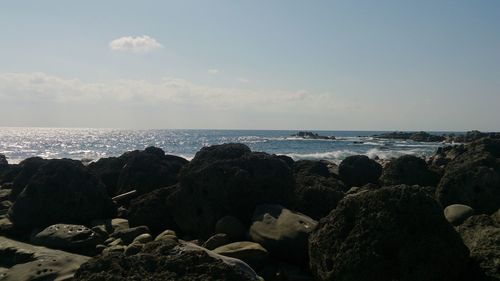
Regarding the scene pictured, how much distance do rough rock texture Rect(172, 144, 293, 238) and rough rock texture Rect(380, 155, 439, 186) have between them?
4773 millimetres

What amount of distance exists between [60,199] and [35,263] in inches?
137

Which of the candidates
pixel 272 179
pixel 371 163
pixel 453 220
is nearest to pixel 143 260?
pixel 272 179

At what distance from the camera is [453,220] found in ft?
24.8

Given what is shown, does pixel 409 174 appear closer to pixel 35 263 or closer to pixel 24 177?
pixel 35 263

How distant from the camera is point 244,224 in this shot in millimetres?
7863

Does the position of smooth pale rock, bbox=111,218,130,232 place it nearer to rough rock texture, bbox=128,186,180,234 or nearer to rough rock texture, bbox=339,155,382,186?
rough rock texture, bbox=128,186,180,234

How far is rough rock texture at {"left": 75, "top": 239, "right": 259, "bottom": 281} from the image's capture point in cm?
429

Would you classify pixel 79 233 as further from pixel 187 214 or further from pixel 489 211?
pixel 489 211

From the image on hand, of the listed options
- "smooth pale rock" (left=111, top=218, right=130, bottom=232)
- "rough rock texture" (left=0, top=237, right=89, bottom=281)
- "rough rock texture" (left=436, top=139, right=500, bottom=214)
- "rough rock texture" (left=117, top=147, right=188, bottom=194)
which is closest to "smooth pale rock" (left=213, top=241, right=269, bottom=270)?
"rough rock texture" (left=0, top=237, right=89, bottom=281)

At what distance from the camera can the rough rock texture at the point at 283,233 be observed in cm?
645

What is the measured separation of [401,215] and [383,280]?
2.40 feet

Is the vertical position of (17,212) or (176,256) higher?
(176,256)

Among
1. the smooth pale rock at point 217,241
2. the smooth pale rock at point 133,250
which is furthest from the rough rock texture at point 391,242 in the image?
the smooth pale rock at point 133,250

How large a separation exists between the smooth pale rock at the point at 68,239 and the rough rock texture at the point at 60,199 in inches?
50.8
